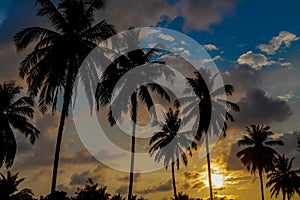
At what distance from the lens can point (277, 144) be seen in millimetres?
61750

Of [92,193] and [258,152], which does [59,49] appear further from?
[258,152]

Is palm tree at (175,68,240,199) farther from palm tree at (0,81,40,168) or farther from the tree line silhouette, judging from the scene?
palm tree at (0,81,40,168)

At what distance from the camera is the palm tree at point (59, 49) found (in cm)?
2545

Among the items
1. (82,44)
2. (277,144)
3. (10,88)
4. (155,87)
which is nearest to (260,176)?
(277,144)

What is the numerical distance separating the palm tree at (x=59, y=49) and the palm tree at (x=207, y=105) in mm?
20613

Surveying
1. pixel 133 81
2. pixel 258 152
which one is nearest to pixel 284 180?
pixel 258 152

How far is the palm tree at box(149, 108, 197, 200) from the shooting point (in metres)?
50.9

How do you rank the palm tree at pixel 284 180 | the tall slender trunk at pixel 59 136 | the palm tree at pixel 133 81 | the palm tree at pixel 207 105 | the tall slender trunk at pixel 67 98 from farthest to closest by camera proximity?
the palm tree at pixel 284 180 < the palm tree at pixel 207 105 < the palm tree at pixel 133 81 < the tall slender trunk at pixel 67 98 < the tall slender trunk at pixel 59 136

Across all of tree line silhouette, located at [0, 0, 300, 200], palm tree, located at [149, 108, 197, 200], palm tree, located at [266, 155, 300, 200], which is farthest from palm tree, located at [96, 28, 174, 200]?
palm tree, located at [266, 155, 300, 200]

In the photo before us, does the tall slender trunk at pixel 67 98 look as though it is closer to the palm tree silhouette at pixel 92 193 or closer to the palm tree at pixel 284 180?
the palm tree silhouette at pixel 92 193

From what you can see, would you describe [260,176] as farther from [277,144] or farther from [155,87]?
[155,87]

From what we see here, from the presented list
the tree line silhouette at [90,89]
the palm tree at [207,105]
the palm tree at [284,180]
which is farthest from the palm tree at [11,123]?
the palm tree at [284,180]

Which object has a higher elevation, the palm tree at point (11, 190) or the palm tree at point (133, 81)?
the palm tree at point (133, 81)

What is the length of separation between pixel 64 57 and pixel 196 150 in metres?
29.5
